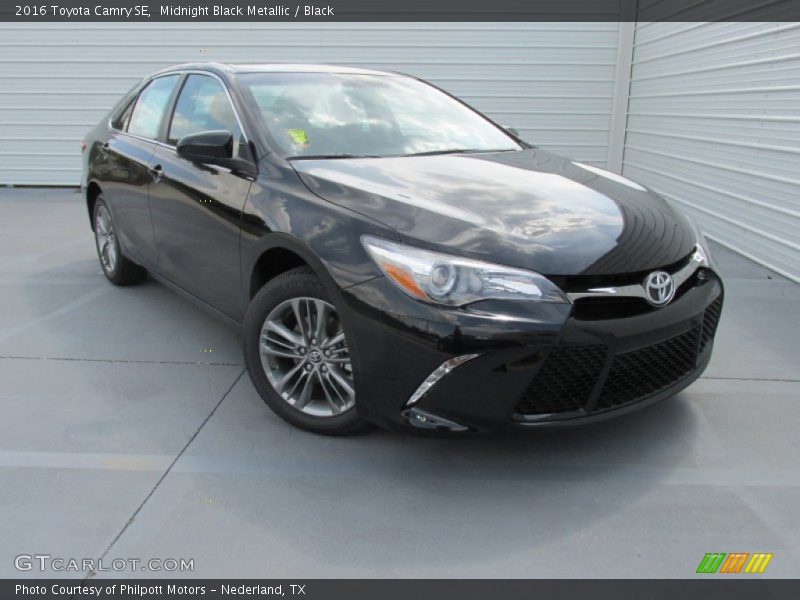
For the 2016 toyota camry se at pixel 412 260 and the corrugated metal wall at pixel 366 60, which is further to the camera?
the corrugated metal wall at pixel 366 60

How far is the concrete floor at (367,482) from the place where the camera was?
230 cm

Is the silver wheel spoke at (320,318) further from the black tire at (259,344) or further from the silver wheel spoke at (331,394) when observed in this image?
the silver wheel spoke at (331,394)

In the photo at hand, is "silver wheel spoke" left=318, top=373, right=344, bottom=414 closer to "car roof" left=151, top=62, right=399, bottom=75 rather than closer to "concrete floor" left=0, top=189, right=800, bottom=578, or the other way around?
"concrete floor" left=0, top=189, right=800, bottom=578

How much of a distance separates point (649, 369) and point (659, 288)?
0.32 meters

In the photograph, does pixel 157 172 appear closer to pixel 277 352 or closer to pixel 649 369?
pixel 277 352

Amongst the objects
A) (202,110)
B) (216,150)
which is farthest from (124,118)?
(216,150)

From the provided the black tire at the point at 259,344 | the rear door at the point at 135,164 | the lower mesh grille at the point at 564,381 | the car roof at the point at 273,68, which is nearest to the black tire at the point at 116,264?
the rear door at the point at 135,164

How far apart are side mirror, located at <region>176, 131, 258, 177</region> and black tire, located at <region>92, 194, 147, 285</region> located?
6.47 feet

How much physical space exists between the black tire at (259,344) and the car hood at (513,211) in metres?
0.37

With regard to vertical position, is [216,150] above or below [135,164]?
above
